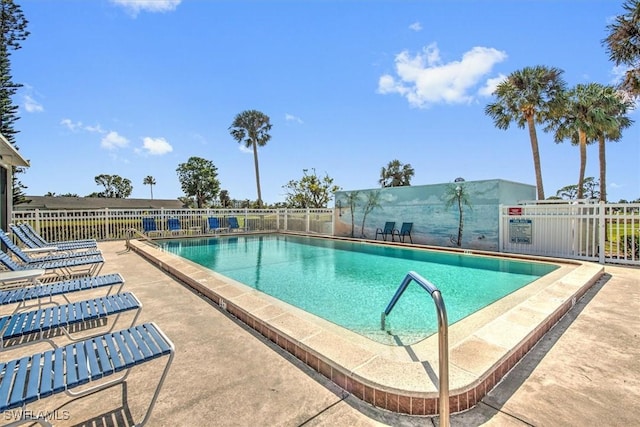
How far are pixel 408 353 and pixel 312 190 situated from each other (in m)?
21.5

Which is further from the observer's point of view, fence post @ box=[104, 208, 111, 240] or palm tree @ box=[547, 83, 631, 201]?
palm tree @ box=[547, 83, 631, 201]

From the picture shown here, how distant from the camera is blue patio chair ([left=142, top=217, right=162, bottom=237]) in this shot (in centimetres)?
1301

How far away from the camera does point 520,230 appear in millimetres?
9328

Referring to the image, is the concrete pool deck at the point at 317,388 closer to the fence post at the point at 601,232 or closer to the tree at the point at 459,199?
the fence post at the point at 601,232

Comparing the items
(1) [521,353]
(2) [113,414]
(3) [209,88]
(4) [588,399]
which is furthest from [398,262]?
(3) [209,88]

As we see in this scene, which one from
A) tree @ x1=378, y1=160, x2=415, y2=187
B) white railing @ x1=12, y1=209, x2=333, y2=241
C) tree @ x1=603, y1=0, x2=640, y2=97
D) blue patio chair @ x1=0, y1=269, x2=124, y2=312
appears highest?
tree @ x1=603, y1=0, x2=640, y2=97

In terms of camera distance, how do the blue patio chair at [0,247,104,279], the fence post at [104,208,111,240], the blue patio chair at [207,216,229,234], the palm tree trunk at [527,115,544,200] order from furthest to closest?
1. the blue patio chair at [207,216,229,234]
2. the palm tree trunk at [527,115,544,200]
3. the fence post at [104,208,111,240]
4. the blue patio chair at [0,247,104,279]

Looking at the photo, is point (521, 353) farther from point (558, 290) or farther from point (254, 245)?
point (254, 245)

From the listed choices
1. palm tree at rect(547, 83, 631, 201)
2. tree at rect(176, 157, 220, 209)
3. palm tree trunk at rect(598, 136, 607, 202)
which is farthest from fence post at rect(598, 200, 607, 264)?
tree at rect(176, 157, 220, 209)

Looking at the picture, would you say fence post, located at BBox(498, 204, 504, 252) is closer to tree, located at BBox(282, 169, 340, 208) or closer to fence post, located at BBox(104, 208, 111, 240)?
tree, located at BBox(282, 169, 340, 208)

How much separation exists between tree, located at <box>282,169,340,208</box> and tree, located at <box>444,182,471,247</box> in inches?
506

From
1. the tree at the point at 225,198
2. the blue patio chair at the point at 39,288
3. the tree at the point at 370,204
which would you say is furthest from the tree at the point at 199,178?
the blue patio chair at the point at 39,288

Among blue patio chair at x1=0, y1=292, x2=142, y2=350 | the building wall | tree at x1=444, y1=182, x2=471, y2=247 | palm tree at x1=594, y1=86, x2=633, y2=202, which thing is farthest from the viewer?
palm tree at x1=594, y1=86, x2=633, y2=202

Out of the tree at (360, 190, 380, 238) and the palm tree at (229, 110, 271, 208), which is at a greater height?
the palm tree at (229, 110, 271, 208)
